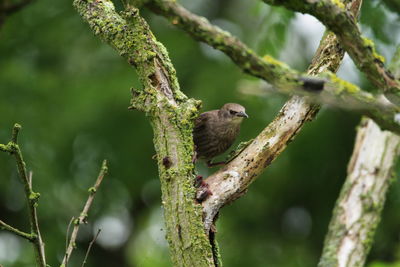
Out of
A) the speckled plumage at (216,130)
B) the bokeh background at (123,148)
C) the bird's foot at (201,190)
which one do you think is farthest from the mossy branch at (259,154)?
the bokeh background at (123,148)

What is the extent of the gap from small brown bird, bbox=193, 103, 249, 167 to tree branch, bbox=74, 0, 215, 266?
1911 mm

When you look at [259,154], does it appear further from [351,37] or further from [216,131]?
[216,131]

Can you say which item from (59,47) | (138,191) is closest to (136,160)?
(138,191)

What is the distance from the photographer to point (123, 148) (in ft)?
25.6

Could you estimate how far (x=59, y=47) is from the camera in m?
8.22

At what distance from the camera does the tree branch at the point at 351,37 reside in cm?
268

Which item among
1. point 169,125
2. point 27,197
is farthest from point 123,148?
point 27,197

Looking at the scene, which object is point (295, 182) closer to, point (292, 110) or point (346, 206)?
point (346, 206)

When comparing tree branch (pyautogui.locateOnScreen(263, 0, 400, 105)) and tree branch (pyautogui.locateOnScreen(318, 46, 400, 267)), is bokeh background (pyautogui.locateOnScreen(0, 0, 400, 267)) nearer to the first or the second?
tree branch (pyautogui.locateOnScreen(318, 46, 400, 267))

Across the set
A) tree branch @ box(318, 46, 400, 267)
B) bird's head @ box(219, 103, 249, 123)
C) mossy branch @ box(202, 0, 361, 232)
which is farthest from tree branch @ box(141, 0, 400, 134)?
bird's head @ box(219, 103, 249, 123)

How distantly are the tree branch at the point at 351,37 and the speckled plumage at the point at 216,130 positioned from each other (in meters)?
2.76

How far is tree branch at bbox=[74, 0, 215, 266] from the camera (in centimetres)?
346

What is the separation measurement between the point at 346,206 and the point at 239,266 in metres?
2.78

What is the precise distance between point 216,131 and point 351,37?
2.90 meters
